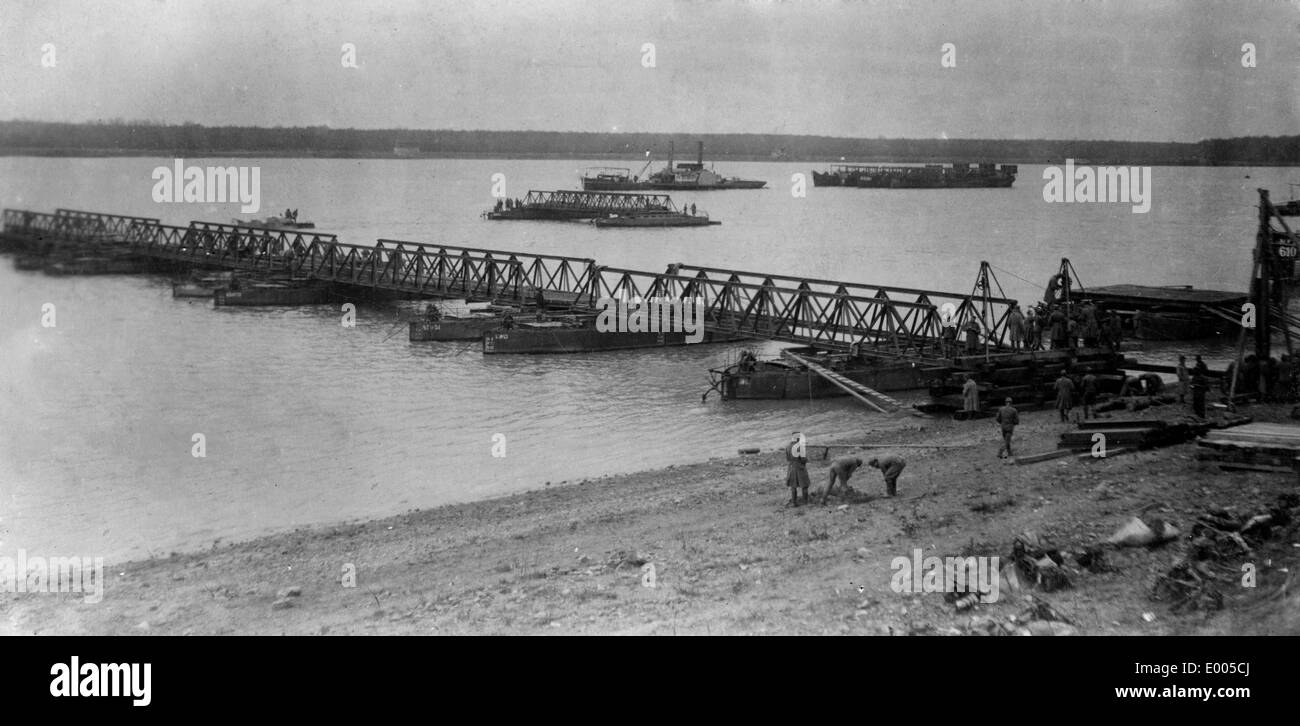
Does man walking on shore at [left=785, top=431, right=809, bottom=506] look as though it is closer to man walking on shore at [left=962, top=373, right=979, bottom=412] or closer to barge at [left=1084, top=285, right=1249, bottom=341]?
man walking on shore at [left=962, top=373, right=979, bottom=412]

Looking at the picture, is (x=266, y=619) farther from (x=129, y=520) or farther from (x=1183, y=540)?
(x=1183, y=540)

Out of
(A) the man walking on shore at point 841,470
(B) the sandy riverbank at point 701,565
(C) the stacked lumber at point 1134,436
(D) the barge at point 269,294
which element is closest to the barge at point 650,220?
(D) the barge at point 269,294

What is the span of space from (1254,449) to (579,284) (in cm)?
3463

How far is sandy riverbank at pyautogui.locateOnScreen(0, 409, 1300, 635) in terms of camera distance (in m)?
12.3

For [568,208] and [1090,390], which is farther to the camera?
[568,208]

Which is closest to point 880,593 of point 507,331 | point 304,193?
point 507,331

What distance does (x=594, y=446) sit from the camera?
26641 mm

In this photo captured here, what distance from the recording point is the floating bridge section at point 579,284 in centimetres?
3406

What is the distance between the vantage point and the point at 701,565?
14.5 metres

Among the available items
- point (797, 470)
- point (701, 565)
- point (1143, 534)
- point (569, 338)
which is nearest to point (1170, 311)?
point (569, 338)

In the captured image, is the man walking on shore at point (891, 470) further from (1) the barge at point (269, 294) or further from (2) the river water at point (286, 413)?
(1) the barge at point (269, 294)

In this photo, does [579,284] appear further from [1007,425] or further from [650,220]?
[650,220]

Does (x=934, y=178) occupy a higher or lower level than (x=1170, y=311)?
higher

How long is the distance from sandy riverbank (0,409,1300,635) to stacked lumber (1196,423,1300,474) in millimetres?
272
